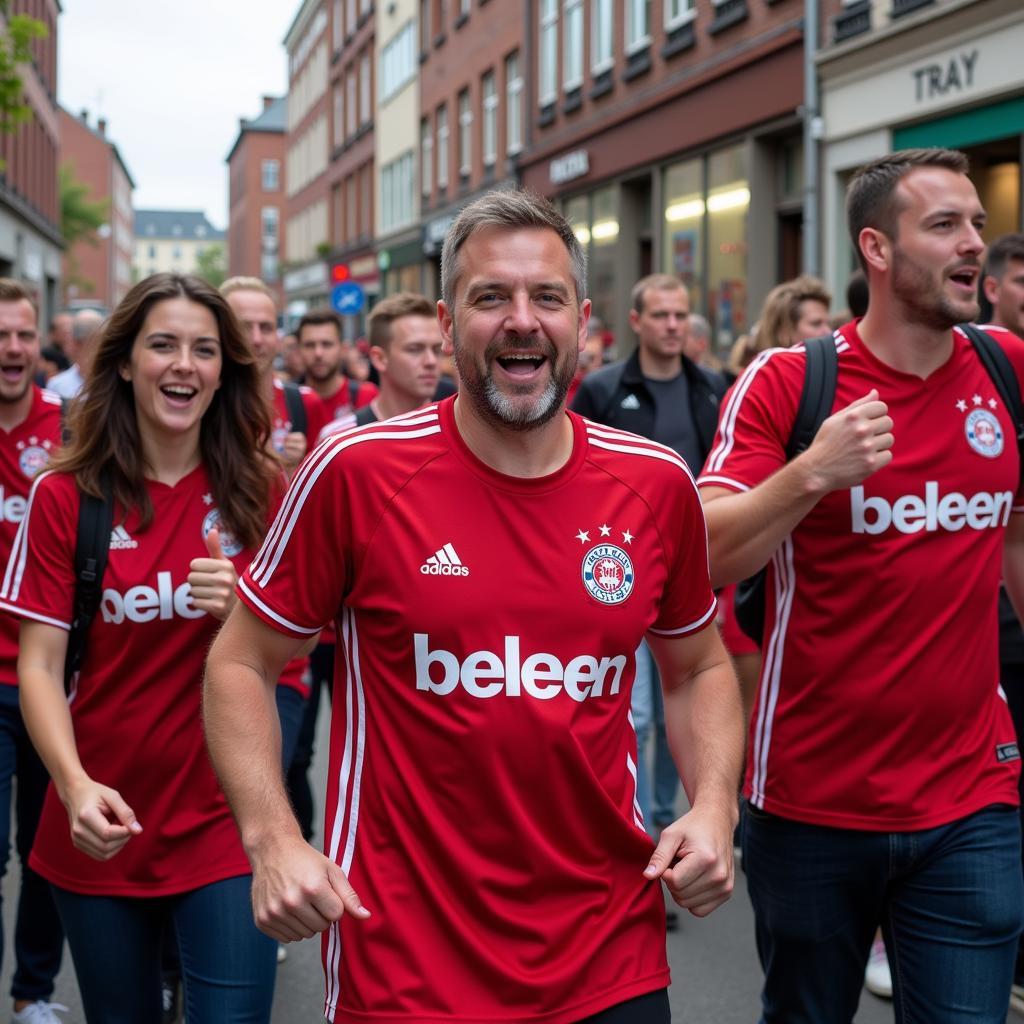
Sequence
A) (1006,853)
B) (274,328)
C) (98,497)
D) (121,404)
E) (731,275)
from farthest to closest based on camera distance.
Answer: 1. (731,275)
2. (274,328)
3. (121,404)
4. (98,497)
5. (1006,853)

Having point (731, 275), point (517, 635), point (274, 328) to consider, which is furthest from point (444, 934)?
point (731, 275)

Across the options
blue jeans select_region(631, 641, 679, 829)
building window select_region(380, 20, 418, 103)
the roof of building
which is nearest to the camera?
blue jeans select_region(631, 641, 679, 829)

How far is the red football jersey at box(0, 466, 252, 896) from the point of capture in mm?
3707

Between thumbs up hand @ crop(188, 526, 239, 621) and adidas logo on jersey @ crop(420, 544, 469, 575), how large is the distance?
1.03 m

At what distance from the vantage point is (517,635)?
2732 mm

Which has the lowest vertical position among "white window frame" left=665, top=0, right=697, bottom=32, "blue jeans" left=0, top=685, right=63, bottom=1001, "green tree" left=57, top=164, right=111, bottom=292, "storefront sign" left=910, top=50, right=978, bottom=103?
"blue jeans" left=0, top=685, right=63, bottom=1001

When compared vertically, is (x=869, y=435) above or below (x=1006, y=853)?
above

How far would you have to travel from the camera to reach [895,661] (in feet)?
11.8

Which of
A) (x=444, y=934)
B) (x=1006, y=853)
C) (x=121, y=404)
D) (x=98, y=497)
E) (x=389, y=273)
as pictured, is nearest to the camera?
(x=444, y=934)

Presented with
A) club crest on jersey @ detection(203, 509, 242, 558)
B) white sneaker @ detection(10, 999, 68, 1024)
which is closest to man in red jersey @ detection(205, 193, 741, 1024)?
club crest on jersey @ detection(203, 509, 242, 558)

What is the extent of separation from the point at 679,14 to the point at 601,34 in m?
3.78

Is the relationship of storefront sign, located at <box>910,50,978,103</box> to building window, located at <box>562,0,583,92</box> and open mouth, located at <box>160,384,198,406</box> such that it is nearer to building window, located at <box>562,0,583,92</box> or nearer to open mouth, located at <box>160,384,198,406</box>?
building window, located at <box>562,0,583,92</box>

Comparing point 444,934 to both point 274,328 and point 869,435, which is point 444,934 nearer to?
point 869,435

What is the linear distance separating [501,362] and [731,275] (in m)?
18.4
